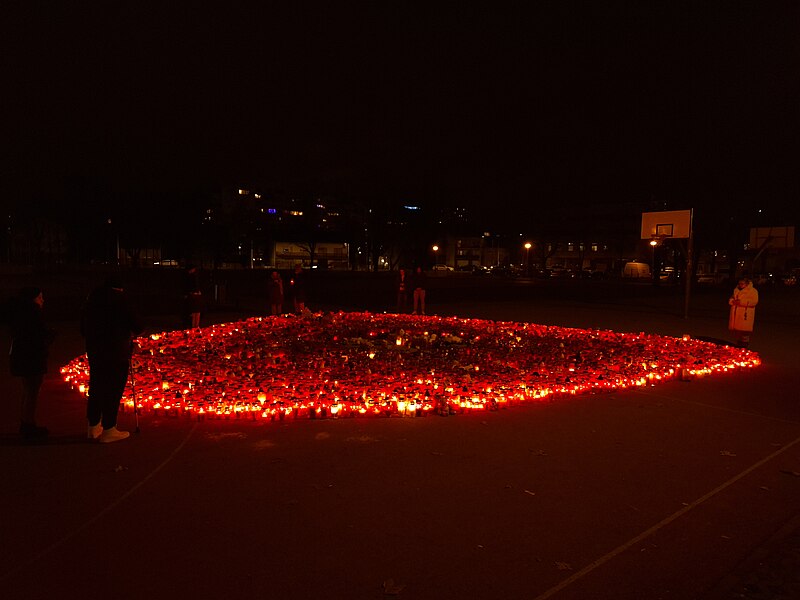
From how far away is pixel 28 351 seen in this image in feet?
20.9

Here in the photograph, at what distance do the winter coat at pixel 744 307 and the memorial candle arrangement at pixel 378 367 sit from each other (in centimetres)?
109

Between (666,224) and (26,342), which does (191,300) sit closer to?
(26,342)

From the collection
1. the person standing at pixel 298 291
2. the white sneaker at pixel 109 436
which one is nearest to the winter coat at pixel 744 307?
the person standing at pixel 298 291

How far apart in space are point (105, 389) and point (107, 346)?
0.48 meters

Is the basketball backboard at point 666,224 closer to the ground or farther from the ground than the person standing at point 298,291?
farther from the ground

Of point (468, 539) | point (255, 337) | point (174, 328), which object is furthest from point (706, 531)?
point (174, 328)

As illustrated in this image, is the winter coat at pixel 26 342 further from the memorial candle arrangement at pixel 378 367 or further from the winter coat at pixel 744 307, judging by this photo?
the winter coat at pixel 744 307

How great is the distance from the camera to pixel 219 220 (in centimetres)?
8925

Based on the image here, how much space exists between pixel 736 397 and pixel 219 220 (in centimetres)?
8776

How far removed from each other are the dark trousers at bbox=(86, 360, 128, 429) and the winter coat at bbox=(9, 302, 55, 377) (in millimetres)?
657

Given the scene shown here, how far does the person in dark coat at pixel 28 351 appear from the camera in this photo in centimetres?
636

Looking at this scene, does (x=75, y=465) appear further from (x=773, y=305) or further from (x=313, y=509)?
(x=773, y=305)

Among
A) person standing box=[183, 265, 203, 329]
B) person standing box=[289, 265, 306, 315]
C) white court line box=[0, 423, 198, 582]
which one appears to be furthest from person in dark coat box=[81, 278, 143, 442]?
person standing box=[289, 265, 306, 315]

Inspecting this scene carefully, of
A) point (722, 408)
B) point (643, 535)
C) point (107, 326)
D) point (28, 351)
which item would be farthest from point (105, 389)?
point (722, 408)
